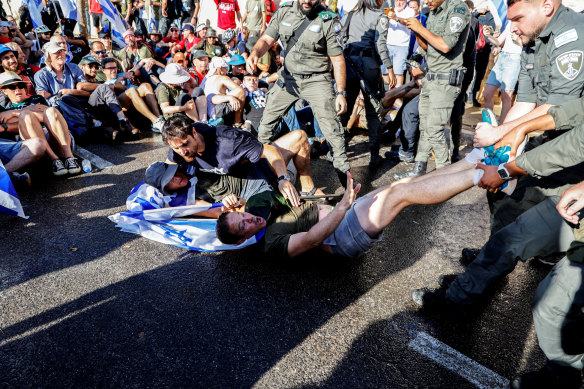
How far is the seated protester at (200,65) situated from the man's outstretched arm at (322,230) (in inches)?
199

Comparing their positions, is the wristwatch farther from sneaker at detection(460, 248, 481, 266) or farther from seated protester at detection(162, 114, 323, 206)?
seated protester at detection(162, 114, 323, 206)

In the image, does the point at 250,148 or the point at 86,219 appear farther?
the point at 86,219

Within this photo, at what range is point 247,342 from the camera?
228cm

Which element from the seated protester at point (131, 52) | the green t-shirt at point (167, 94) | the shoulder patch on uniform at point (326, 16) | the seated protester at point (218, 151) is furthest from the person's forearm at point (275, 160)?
the seated protester at point (131, 52)

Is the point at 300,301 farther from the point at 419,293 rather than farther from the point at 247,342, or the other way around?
the point at 419,293

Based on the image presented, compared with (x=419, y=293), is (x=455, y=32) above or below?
above

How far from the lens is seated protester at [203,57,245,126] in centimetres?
570

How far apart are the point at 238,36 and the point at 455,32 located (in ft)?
25.1

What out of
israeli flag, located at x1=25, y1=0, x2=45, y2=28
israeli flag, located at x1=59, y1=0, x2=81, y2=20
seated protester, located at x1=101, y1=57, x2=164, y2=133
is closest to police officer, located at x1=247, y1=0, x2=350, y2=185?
seated protester, located at x1=101, y1=57, x2=164, y2=133

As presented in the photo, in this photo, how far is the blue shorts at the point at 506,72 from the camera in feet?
17.0

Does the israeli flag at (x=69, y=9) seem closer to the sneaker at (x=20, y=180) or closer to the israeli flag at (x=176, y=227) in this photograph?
the sneaker at (x=20, y=180)

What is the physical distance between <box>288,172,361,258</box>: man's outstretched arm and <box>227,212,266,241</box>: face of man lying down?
0.92 ft

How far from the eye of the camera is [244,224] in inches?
109

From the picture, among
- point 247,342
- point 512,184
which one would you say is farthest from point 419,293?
point 247,342
